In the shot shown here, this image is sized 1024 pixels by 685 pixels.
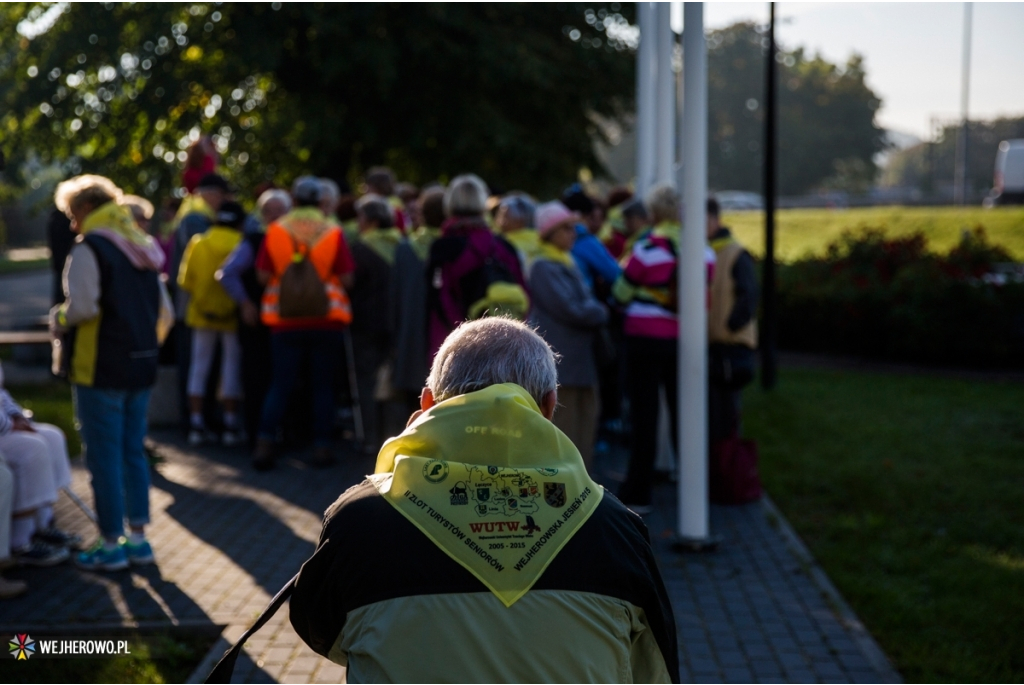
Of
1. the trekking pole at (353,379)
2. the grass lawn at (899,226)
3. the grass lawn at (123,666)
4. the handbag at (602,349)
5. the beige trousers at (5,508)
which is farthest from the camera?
the grass lawn at (899,226)

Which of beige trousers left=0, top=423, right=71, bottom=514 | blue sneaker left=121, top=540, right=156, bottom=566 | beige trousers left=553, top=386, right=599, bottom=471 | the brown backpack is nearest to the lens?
beige trousers left=0, top=423, right=71, bottom=514

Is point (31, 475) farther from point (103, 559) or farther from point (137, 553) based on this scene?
point (137, 553)

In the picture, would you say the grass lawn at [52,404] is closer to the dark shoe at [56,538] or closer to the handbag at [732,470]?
the dark shoe at [56,538]

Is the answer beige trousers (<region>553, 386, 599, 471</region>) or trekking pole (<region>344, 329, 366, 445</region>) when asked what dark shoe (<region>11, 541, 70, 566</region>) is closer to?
beige trousers (<region>553, 386, 599, 471</region>)

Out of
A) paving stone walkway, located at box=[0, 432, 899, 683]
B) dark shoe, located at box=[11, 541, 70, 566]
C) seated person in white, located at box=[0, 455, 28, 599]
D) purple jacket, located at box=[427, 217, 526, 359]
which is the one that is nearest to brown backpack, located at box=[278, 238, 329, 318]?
paving stone walkway, located at box=[0, 432, 899, 683]

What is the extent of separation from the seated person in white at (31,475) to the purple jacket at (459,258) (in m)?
2.22

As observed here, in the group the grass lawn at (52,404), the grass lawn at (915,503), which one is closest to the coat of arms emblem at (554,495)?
the grass lawn at (915,503)

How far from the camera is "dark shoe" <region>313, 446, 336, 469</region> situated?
27.3 ft

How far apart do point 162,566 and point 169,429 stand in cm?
401

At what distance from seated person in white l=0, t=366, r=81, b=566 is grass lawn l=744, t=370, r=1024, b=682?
420 centimetres

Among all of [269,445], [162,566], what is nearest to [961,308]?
[269,445]

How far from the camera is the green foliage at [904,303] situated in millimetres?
13414

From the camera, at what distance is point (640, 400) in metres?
6.86

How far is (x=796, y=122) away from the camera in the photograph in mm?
74312
